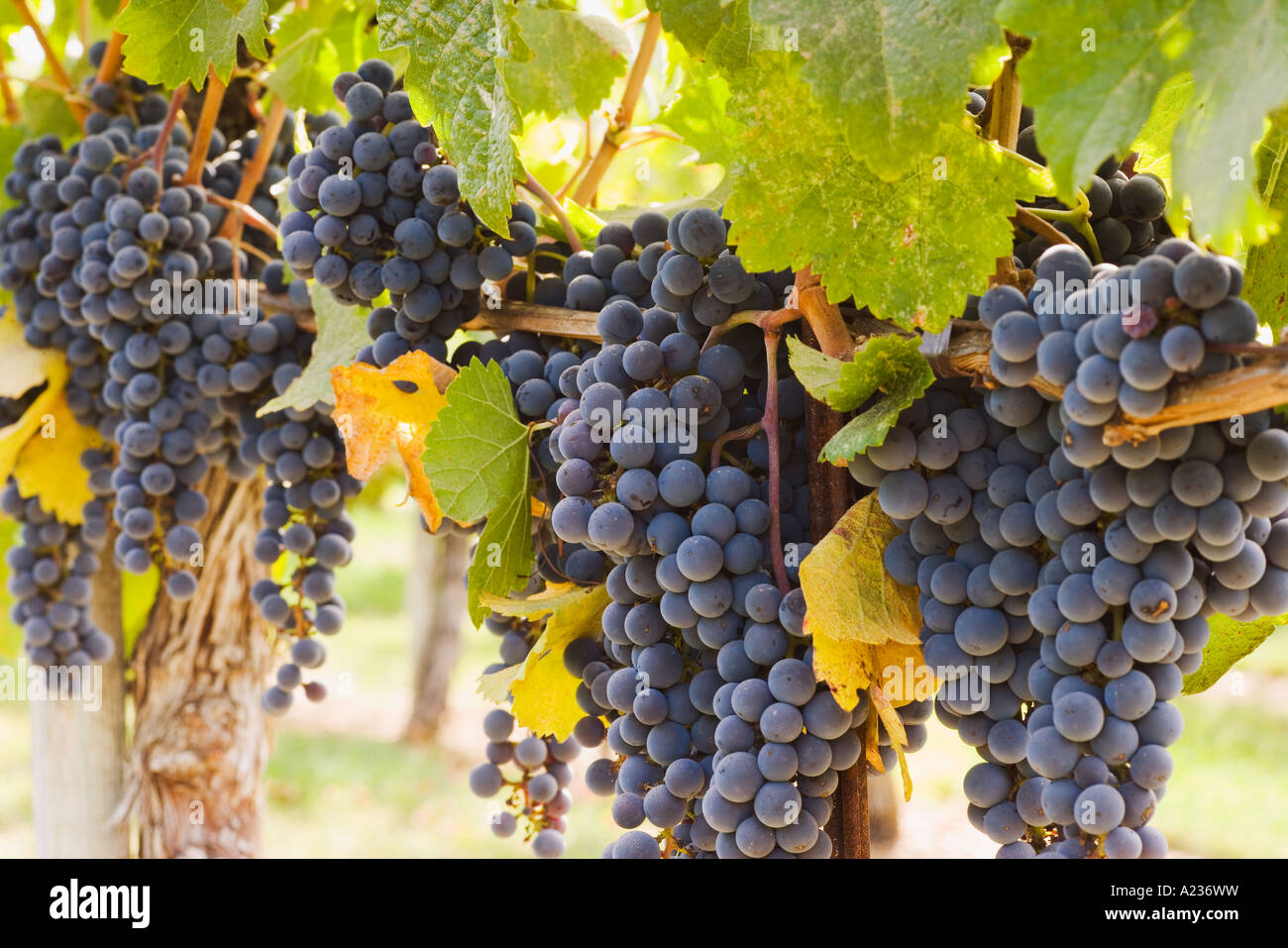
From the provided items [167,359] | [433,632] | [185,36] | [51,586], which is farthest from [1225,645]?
[433,632]

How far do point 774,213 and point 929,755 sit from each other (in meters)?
5.20

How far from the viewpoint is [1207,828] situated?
166 inches

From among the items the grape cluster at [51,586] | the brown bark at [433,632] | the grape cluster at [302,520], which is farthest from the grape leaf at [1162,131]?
the brown bark at [433,632]

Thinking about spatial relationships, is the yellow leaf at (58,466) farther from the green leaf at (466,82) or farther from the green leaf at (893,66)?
the green leaf at (893,66)

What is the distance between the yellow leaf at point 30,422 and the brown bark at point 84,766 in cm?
20

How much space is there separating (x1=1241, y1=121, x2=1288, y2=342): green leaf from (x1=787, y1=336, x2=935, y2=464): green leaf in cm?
24

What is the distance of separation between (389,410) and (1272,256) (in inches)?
26.0

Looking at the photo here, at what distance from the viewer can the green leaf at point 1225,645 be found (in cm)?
78

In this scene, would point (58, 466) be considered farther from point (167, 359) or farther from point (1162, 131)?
point (1162, 131)

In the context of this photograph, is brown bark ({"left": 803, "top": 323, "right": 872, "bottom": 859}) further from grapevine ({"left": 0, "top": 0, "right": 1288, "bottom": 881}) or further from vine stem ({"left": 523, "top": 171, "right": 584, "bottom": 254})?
vine stem ({"left": 523, "top": 171, "right": 584, "bottom": 254})

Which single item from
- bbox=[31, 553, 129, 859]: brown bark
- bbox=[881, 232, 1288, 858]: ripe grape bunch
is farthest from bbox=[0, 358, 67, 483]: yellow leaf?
bbox=[881, 232, 1288, 858]: ripe grape bunch

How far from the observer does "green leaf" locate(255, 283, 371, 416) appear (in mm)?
1031

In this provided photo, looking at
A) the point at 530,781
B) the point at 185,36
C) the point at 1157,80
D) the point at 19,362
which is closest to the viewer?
the point at 1157,80

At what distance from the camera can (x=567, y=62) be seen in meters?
1.11
